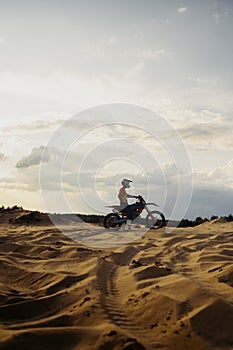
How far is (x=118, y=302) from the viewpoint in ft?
14.1

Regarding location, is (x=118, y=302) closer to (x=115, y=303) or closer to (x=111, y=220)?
(x=115, y=303)

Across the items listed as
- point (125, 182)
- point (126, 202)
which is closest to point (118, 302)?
point (125, 182)

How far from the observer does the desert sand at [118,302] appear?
3.14m

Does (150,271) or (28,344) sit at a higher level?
(150,271)

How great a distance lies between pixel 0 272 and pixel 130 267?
223cm

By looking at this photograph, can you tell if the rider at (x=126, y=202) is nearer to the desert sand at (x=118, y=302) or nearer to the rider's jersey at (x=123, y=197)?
the rider's jersey at (x=123, y=197)

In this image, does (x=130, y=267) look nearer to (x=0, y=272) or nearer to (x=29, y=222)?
(x=0, y=272)

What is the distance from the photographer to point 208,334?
3.30 metres

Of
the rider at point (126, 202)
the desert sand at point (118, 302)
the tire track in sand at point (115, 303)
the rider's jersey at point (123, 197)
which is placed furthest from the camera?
the rider's jersey at point (123, 197)

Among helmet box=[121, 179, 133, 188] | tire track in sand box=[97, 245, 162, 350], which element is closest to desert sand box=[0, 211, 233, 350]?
tire track in sand box=[97, 245, 162, 350]

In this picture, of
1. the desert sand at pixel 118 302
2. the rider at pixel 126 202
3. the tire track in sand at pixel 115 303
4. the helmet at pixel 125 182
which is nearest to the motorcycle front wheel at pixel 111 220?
the rider at pixel 126 202

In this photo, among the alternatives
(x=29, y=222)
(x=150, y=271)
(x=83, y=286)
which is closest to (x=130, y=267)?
(x=150, y=271)

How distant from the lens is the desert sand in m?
3.14

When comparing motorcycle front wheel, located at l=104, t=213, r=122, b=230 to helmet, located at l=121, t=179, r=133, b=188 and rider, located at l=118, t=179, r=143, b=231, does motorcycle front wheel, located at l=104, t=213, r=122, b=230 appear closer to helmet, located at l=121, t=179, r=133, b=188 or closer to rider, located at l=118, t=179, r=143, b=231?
rider, located at l=118, t=179, r=143, b=231
